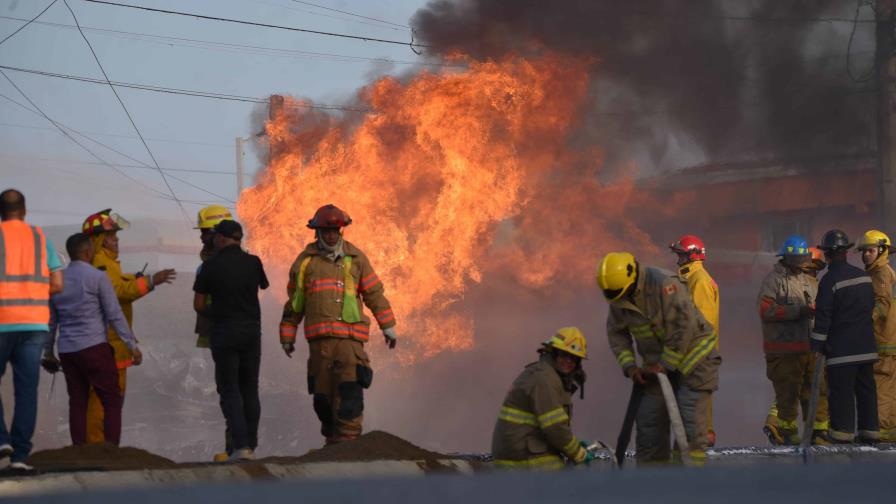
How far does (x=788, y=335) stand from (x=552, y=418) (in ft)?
17.7

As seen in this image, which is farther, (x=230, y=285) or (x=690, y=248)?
(x=690, y=248)

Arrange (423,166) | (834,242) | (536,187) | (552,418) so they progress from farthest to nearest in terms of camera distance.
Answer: (536,187), (423,166), (834,242), (552,418)

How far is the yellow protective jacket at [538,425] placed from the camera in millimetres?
7328

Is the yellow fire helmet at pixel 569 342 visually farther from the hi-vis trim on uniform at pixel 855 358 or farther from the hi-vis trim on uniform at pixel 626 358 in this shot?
the hi-vis trim on uniform at pixel 855 358

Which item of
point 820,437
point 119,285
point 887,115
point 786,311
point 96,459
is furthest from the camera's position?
point 887,115

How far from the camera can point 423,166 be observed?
1900 centimetres

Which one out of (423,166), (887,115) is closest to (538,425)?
(423,166)

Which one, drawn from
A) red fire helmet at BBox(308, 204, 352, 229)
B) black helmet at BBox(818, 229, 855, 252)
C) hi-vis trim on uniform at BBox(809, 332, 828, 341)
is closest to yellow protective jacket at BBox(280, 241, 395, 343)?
red fire helmet at BBox(308, 204, 352, 229)

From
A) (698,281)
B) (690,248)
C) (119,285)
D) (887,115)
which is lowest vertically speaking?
(119,285)

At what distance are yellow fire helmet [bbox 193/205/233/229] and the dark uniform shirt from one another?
701 mm

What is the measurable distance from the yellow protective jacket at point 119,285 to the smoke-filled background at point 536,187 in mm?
7798

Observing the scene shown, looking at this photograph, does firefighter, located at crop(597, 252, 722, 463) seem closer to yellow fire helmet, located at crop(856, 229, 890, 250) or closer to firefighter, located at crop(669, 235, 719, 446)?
firefighter, located at crop(669, 235, 719, 446)

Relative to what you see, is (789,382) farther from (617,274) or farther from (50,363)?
(50,363)

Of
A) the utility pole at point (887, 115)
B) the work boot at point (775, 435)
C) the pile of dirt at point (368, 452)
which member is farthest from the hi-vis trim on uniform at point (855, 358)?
the utility pole at point (887, 115)
